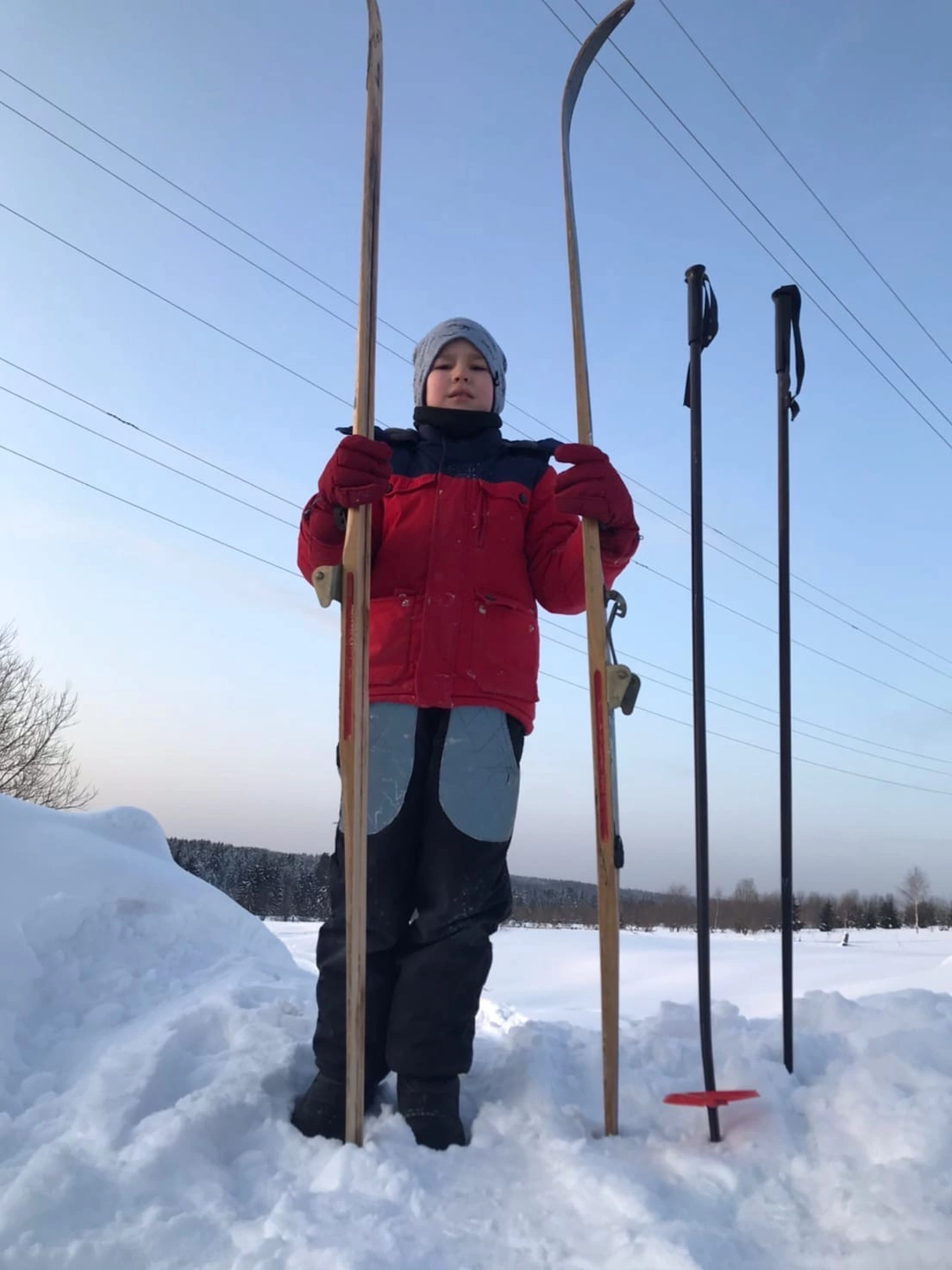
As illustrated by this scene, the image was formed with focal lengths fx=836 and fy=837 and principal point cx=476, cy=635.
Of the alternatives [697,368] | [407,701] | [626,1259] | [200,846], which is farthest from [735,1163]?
[200,846]

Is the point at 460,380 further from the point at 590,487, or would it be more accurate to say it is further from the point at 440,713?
the point at 440,713

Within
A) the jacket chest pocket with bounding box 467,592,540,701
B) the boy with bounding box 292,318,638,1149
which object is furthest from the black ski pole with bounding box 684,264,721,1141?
the jacket chest pocket with bounding box 467,592,540,701

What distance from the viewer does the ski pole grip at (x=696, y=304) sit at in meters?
1.76

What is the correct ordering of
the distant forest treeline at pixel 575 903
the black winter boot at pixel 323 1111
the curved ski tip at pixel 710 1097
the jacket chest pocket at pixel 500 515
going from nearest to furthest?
the curved ski tip at pixel 710 1097
the black winter boot at pixel 323 1111
the jacket chest pocket at pixel 500 515
the distant forest treeline at pixel 575 903

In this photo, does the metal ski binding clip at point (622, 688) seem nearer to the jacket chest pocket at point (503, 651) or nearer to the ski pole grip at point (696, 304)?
the jacket chest pocket at point (503, 651)

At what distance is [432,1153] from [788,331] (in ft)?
6.01

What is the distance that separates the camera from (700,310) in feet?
5.83

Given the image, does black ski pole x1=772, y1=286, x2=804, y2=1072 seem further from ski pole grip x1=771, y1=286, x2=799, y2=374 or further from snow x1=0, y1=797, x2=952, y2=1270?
snow x1=0, y1=797, x2=952, y2=1270

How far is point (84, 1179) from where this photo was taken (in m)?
1.22

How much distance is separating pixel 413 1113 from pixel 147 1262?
1.75 ft

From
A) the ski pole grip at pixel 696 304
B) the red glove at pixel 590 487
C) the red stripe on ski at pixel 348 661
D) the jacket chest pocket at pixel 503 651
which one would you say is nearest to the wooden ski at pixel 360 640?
the red stripe on ski at pixel 348 661

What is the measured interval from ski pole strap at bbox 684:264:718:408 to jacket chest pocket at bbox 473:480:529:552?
42cm

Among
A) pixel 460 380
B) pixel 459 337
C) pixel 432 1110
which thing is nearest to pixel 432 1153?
pixel 432 1110

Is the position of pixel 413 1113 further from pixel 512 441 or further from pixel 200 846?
pixel 200 846
